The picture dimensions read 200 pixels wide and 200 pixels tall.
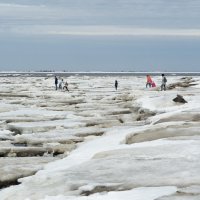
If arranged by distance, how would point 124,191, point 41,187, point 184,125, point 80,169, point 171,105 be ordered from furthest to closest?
point 171,105 < point 184,125 < point 80,169 < point 41,187 < point 124,191

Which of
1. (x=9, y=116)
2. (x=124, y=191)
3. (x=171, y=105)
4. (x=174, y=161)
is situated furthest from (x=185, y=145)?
(x=9, y=116)

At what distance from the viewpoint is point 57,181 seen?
483 inches

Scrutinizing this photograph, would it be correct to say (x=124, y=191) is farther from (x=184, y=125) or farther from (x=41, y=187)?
(x=184, y=125)

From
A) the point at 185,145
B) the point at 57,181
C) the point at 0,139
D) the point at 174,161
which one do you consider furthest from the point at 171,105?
the point at 57,181

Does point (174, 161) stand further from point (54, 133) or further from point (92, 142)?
point (54, 133)

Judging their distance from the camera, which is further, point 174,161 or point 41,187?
point 174,161

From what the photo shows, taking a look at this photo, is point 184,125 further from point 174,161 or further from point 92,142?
point 174,161

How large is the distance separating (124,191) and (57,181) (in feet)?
5.80

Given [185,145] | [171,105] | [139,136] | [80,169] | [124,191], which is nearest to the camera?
[124,191]

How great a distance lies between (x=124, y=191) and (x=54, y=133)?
11458mm

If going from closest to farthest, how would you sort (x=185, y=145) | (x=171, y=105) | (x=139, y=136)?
(x=185, y=145) < (x=139, y=136) < (x=171, y=105)

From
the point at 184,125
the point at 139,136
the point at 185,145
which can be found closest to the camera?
the point at 185,145

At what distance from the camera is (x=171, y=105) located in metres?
29.7

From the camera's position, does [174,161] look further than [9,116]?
No
